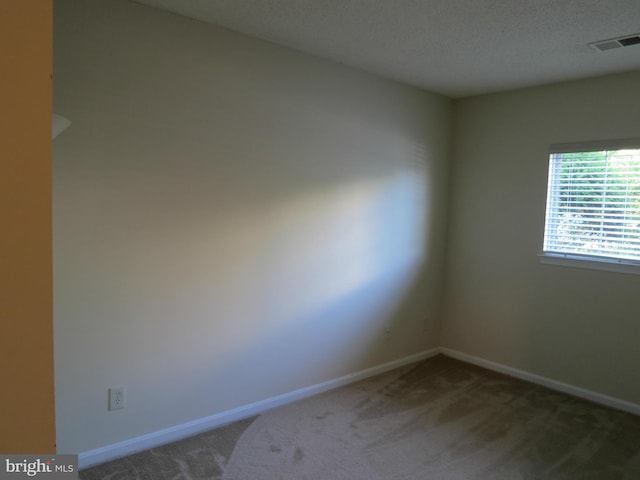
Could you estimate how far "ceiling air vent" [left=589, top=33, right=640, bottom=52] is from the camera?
8.15 feet

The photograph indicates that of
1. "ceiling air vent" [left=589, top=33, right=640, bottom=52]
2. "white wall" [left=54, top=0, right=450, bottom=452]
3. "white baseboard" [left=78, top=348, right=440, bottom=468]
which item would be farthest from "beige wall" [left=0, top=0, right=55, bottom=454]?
"ceiling air vent" [left=589, top=33, right=640, bottom=52]

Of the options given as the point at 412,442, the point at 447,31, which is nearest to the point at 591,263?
the point at 412,442

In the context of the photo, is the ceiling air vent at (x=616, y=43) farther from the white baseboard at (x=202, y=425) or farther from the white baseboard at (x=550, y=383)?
the white baseboard at (x=202, y=425)

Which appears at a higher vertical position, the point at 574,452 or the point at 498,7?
the point at 498,7

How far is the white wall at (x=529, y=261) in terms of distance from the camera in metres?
3.21

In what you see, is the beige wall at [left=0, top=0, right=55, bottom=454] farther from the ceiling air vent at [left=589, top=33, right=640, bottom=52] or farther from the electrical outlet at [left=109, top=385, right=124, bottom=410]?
the ceiling air vent at [left=589, top=33, right=640, bottom=52]

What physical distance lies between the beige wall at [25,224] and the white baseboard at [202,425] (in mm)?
1881

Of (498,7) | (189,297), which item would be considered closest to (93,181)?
(189,297)

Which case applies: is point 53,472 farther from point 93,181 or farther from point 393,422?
point 393,422

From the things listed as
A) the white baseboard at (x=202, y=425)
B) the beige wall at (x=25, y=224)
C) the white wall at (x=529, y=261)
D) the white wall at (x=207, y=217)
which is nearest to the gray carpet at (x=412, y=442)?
the white baseboard at (x=202, y=425)

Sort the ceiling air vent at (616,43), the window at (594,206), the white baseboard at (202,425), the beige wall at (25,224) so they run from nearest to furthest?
the beige wall at (25,224) → the white baseboard at (202,425) → the ceiling air vent at (616,43) → the window at (594,206)

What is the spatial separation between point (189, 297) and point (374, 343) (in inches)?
69.1

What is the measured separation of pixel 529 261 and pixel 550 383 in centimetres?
101

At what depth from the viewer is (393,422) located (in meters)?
2.90
